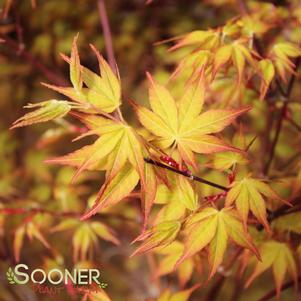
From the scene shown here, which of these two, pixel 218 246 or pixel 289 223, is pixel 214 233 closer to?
pixel 218 246

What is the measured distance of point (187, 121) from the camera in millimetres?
800

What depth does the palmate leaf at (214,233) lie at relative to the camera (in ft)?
2.65

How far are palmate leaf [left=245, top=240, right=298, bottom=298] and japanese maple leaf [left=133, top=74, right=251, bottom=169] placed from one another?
1.24 feet

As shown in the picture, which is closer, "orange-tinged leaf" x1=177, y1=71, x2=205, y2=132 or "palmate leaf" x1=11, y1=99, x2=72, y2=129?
"palmate leaf" x1=11, y1=99, x2=72, y2=129

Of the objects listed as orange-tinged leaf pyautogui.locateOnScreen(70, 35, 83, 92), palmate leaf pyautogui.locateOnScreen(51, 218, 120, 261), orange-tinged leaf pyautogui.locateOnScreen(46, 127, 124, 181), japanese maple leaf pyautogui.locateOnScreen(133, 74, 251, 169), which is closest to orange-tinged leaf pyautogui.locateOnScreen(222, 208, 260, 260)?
japanese maple leaf pyautogui.locateOnScreen(133, 74, 251, 169)

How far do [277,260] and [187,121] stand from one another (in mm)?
443

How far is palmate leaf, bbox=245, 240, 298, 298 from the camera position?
1.00 meters

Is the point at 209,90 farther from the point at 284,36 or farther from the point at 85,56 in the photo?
the point at 85,56

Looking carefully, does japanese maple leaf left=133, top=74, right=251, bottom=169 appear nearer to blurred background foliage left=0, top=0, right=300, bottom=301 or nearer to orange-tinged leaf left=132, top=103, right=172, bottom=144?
orange-tinged leaf left=132, top=103, right=172, bottom=144

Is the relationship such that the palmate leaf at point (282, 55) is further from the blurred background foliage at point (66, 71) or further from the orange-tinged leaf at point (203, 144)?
the blurred background foliage at point (66, 71)

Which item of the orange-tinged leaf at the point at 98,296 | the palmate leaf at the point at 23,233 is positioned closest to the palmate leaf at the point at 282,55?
the orange-tinged leaf at the point at 98,296

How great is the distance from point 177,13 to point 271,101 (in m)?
1.17

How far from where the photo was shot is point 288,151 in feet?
5.17

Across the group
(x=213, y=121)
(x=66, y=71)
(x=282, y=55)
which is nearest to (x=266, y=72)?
(x=282, y=55)
